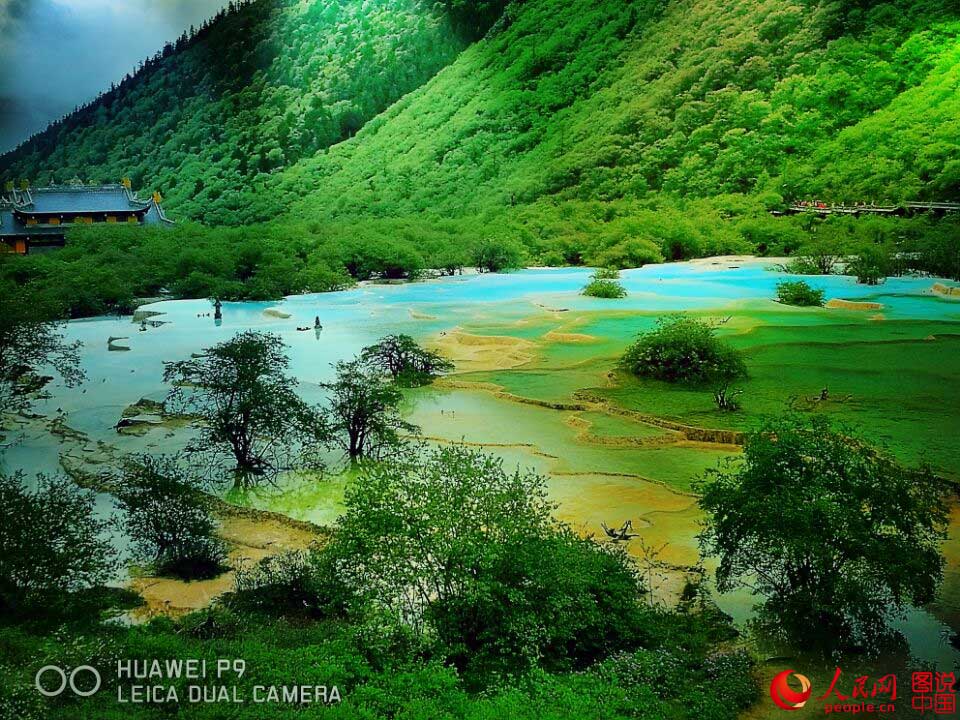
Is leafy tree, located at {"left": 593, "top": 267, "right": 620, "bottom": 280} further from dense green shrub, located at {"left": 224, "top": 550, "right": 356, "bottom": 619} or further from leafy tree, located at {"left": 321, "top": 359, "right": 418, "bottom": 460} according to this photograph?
dense green shrub, located at {"left": 224, "top": 550, "right": 356, "bottom": 619}

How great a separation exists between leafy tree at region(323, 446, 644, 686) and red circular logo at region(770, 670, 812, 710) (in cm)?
79

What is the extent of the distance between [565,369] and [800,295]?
250 centimetres

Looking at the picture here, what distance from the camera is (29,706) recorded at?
375 centimetres

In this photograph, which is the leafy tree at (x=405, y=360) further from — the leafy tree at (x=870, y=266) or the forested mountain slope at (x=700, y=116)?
the forested mountain slope at (x=700, y=116)

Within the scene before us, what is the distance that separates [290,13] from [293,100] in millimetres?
1342

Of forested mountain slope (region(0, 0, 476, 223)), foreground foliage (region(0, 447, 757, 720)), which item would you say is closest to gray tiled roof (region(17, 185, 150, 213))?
forested mountain slope (region(0, 0, 476, 223))

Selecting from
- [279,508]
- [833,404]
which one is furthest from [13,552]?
[833,404]

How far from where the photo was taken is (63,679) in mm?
3973

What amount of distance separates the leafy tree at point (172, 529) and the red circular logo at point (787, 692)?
3556mm

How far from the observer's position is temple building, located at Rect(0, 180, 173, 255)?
760cm

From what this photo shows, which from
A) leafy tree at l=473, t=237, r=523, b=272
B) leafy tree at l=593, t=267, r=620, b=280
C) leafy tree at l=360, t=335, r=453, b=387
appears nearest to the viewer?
leafy tree at l=360, t=335, r=453, b=387

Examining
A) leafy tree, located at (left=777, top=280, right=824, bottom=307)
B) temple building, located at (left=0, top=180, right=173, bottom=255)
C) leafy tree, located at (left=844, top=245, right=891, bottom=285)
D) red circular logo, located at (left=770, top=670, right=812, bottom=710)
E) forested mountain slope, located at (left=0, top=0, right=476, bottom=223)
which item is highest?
forested mountain slope, located at (left=0, top=0, right=476, bottom=223)

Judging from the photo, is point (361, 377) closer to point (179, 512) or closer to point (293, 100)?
point (179, 512)

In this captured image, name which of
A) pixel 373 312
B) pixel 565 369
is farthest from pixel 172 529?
pixel 565 369
